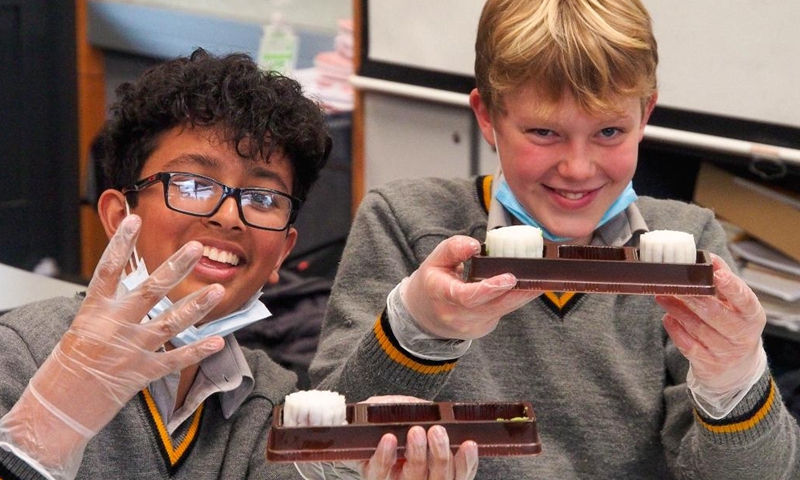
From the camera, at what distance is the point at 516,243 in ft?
4.23

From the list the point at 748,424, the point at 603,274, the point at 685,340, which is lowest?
the point at 748,424

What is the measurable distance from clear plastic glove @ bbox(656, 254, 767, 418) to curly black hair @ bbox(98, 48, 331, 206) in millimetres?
573


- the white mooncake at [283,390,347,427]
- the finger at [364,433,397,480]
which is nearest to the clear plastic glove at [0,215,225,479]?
the white mooncake at [283,390,347,427]

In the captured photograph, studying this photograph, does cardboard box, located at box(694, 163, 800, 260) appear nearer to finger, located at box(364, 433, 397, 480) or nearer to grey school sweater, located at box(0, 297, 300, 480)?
grey school sweater, located at box(0, 297, 300, 480)

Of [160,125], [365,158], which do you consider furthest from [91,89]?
[160,125]

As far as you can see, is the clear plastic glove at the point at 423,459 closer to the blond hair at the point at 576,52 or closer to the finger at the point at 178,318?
the finger at the point at 178,318

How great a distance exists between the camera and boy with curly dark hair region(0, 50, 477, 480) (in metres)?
1.22

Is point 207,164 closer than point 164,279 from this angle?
No

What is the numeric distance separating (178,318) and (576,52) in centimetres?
63

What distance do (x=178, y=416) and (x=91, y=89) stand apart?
10.3 ft

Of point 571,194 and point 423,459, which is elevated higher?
point 571,194

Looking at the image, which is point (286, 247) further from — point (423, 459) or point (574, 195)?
point (423, 459)

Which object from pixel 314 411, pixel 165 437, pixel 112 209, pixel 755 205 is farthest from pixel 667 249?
pixel 755 205

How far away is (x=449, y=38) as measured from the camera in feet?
9.76
